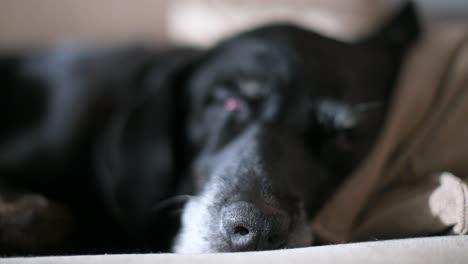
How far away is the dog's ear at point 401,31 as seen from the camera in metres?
1.71

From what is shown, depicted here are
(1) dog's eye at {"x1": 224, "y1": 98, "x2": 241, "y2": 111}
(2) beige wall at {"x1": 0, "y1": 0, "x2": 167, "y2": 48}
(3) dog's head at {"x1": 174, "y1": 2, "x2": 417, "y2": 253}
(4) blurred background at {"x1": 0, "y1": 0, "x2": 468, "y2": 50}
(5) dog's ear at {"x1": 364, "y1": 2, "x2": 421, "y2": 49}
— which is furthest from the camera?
(2) beige wall at {"x1": 0, "y1": 0, "x2": 167, "y2": 48}

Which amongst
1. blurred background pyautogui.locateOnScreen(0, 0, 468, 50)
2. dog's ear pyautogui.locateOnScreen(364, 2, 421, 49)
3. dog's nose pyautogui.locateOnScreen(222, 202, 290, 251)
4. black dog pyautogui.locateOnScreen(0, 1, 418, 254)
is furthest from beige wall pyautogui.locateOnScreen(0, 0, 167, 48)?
dog's nose pyautogui.locateOnScreen(222, 202, 290, 251)

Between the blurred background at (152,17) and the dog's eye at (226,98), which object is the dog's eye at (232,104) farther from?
the blurred background at (152,17)

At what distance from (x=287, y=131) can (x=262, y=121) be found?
0.25 ft

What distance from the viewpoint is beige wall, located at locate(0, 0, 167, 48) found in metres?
2.05

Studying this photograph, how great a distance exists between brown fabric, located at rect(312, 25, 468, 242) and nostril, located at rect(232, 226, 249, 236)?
24cm

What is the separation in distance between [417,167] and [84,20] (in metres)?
1.61

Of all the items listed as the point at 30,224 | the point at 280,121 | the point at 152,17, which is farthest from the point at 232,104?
the point at 152,17

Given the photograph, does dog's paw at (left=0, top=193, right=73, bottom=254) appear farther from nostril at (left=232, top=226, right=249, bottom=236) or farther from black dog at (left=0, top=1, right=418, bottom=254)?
nostril at (left=232, top=226, right=249, bottom=236)

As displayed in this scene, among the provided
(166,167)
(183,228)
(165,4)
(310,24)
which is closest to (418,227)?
(183,228)

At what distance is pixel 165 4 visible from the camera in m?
2.09

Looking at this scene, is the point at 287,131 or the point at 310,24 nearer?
the point at 287,131

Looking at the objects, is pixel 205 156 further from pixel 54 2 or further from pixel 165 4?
pixel 54 2

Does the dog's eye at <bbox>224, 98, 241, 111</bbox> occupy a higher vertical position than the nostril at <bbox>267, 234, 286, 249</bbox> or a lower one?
higher
